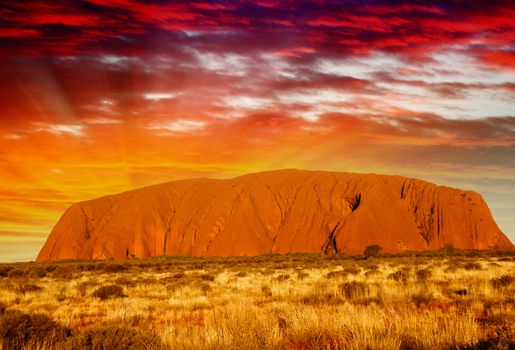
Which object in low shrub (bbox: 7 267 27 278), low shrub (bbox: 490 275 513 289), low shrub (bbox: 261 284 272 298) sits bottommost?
low shrub (bbox: 7 267 27 278)

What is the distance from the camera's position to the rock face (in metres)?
104

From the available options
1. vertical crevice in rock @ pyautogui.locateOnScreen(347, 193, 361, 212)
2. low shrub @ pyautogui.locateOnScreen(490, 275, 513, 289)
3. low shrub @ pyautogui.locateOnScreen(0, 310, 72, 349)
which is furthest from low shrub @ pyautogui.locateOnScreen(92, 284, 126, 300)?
vertical crevice in rock @ pyautogui.locateOnScreen(347, 193, 361, 212)

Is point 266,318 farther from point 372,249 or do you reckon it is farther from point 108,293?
point 372,249

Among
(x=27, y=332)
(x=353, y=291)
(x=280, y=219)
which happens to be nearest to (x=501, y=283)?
(x=353, y=291)

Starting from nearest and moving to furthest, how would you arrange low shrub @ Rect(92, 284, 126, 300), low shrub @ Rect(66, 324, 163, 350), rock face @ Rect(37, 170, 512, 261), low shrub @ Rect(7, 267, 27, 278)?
low shrub @ Rect(66, 324, 163, 350) → low shrub @ Rect(92, 284, 126, 300) → low shrub @ Rect(7, 267, 27, 278) → rock face @ Rect(37, 170, 512, 261)

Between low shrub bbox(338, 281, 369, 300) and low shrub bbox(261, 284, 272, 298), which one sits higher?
low shrub bbox(338, 281, 369, 300)

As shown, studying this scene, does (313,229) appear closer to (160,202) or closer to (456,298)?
(160,202)

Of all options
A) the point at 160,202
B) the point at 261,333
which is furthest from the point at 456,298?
the point at 160,202

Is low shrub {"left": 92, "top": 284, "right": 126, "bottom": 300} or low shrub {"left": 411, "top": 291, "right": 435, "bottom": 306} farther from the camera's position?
low shrub {"left": 92, "top": 284, "right": 126, "bottom": 300}

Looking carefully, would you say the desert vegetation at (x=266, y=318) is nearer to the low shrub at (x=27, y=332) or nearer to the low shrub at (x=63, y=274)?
the low shrub at (x=27, y=332)

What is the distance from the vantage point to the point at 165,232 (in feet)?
405

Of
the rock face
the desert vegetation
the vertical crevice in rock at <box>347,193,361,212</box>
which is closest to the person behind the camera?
the desert vegetation

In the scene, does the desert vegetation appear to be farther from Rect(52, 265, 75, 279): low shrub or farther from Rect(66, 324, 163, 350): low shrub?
Rect(52, 265, 75, 279): low shrub

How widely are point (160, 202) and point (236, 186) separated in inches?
863
